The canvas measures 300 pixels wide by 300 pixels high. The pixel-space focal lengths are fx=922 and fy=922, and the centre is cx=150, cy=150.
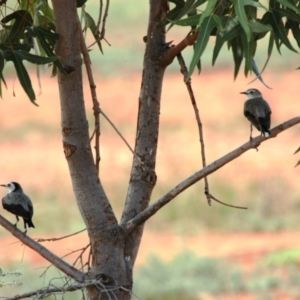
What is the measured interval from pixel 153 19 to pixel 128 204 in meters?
0.66

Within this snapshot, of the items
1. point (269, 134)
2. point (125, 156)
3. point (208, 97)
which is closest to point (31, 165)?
point (125, 156)

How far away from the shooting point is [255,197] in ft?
56.2

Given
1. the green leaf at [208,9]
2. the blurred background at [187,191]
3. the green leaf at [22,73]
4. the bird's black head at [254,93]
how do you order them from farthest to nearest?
the blurred background at [187,191], the bird's black head at [254,93], the green leaf at [22,73], the green leaf at [208,9]

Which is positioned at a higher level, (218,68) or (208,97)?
(218,68)

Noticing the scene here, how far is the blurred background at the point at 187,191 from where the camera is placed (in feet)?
42.8

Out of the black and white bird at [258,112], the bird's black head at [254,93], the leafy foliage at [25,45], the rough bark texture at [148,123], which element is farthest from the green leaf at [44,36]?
the bird's black head at [254,93]

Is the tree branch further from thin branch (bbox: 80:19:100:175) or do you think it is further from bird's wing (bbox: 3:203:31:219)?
bird's wing (bbox: 3:203:31:219)

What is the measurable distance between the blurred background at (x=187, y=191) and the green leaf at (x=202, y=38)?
212 inches

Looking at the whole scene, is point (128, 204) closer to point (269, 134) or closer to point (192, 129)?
point (269, 134)

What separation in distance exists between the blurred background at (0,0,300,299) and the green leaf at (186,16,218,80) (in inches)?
212

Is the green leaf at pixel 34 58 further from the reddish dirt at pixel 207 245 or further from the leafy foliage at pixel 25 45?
the reddish dirt at pixel 207 245

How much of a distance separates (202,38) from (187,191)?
47.0ft

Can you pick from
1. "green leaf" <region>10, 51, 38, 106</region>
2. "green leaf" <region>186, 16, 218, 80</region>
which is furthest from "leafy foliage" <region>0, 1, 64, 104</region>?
"green leaf" <region>186, 16, 218, 80</region>

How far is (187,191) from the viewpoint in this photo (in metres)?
16.9
